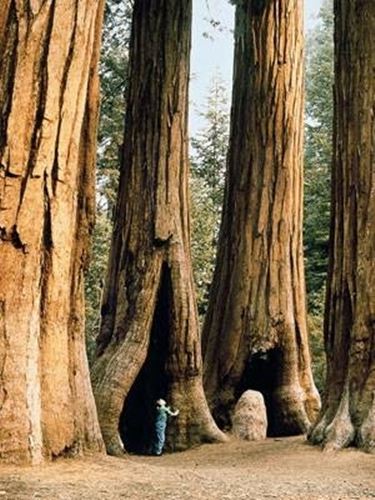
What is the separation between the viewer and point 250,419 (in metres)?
10.6

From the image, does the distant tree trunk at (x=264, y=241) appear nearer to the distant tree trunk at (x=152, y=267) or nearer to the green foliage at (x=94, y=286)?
the distant tree trunk at (x=152, y=267)

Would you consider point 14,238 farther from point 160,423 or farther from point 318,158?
point 318,158

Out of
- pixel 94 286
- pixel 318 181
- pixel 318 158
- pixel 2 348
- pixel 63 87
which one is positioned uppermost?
pixel 318 158

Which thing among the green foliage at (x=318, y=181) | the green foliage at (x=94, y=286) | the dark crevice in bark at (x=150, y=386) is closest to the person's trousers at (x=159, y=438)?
the dark crevice in bark at (x=150, y=386)

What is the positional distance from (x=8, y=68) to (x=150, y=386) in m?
5.36

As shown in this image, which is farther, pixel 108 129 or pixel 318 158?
pixel 318 158

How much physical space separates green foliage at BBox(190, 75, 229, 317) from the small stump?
49.4ft

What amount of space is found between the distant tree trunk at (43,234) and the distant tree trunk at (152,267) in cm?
304

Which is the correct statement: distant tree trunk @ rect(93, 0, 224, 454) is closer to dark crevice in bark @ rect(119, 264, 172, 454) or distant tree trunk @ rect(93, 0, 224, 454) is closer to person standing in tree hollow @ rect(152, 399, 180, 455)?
dark crevice in bark @ rect(119, 264, 172, 454)

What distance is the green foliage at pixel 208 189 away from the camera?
2736 cm

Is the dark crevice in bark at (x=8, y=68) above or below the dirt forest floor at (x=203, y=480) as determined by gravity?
above

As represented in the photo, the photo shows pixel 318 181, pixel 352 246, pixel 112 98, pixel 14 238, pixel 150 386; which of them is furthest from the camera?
pixel 318 181

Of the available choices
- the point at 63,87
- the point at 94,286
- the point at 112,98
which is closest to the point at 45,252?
the point at 63,87

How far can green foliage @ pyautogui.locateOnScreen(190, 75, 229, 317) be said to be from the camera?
2736 centimetres
